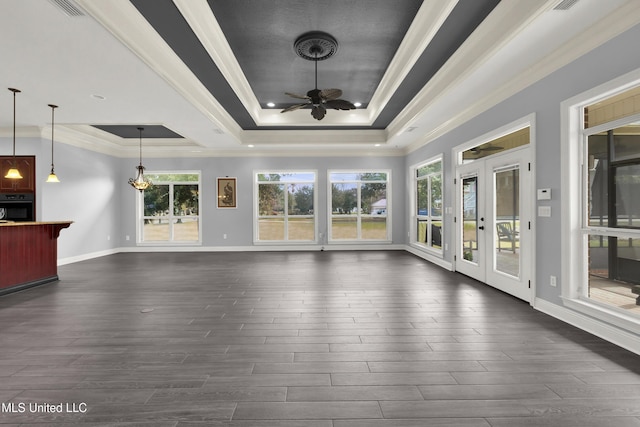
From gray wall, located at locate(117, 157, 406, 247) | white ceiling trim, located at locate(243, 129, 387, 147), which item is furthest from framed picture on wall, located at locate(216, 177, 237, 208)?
white ceiling trim, located at locate(243, 129, 387, 147)

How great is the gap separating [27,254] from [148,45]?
12.9 feet

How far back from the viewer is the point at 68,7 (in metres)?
2.65

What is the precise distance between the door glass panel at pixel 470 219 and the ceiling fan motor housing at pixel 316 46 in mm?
3122

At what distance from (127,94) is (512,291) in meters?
6.01

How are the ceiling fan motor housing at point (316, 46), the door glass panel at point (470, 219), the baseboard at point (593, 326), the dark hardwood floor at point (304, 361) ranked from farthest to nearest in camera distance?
1. the door glass panel at point (470, 219)
2. the ceiling fan motor housing at point (316, 46)
3. the baseboard at point (593, 326)
4. the dark hardwood floor at point (304, 361)

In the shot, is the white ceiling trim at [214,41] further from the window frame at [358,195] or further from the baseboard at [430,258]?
the baseboard at [430,258]

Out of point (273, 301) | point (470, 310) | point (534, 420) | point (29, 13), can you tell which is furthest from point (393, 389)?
point (29, 13)

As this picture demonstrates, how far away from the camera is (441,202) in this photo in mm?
6742

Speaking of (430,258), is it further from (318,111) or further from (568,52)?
(568,52)

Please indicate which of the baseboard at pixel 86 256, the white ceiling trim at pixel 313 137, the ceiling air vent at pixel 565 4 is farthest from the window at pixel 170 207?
the ceiling air vent at pixel 565 4

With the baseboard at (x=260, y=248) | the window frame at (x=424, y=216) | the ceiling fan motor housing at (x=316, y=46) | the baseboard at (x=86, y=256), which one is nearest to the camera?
the ceiling fan motor housing at (x=316, y=46)

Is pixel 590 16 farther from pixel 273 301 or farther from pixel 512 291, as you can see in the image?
pixel 273 301

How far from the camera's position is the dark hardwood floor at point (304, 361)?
6.27ft

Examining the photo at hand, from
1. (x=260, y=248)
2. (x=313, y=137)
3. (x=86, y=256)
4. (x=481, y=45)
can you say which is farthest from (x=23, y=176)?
(x=481, y=45)
